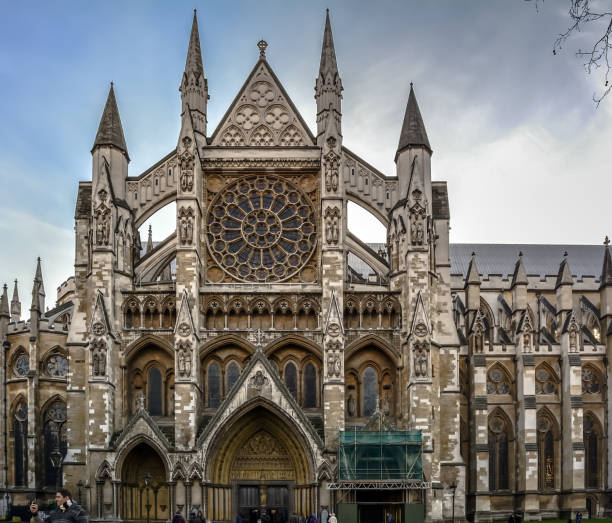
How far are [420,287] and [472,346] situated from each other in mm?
15848

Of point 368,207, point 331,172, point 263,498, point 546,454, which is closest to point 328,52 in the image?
point 331,172

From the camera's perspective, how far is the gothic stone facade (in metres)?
37.9

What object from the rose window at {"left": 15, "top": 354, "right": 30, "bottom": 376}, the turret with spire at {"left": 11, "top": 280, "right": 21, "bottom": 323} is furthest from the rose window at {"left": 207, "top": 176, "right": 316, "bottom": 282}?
the turret with spire at {"left": 11, "top": 280, "right": 21, "bottom": 323}

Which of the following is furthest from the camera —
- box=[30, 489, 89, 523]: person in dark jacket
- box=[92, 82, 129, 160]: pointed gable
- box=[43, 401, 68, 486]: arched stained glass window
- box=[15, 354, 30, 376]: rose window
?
box=[15, 354, 30, 376]: rose window

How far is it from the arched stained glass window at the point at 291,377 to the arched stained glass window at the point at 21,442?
16849 mm

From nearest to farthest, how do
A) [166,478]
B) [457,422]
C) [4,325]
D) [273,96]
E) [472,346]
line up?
1. [166,478]
2. [457,422]
3. [273,96]
4. [4,325]
5. [472,346]

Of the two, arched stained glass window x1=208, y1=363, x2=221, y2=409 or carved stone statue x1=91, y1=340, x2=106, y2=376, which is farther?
arched stained glass window x1=208, y1=363, x2=221, y2=409

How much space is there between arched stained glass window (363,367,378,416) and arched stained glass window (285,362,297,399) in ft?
10.8

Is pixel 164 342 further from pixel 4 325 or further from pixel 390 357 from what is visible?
pixel 4 325

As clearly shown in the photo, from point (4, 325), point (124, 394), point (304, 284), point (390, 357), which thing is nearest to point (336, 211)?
point (304, 284)

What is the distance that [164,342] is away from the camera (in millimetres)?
39719

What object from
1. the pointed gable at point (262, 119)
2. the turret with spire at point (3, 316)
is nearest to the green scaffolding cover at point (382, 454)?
the pointed gable at point (262, 119)

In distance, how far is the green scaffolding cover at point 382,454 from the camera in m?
37.0

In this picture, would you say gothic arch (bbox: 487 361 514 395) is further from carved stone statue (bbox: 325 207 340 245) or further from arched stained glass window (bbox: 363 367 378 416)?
carved stone statue (bbox: 325 207 340 245)
